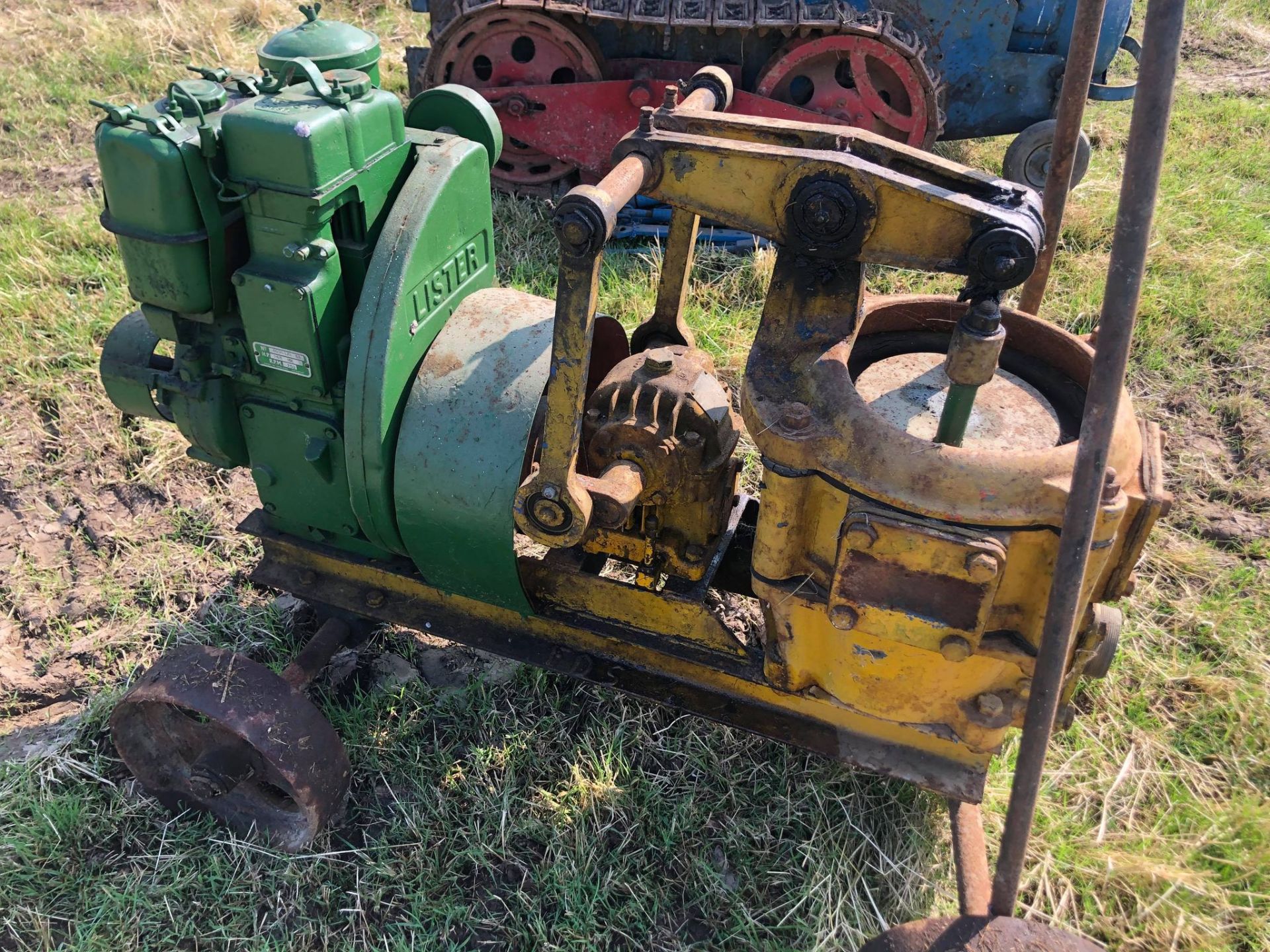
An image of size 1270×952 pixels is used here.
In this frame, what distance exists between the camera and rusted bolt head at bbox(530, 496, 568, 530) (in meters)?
2.51

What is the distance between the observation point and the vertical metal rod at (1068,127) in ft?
7.46

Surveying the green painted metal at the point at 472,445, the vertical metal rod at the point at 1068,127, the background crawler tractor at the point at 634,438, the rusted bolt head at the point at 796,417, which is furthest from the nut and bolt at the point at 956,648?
the green painted metal at the point at 472,445

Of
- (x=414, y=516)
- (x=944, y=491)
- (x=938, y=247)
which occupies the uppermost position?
(x=938, y=247)

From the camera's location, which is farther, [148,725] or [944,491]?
[148,725]

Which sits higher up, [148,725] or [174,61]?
[174,61]

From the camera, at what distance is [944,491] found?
2113 mm

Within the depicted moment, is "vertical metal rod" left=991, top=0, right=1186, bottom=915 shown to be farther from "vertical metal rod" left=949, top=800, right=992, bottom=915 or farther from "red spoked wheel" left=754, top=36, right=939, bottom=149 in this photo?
"red spoked wheel" left=754, top=36, right=939, bottom=149

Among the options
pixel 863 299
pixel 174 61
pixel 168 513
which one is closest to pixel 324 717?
pixel 168 513

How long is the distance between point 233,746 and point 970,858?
2.17 m

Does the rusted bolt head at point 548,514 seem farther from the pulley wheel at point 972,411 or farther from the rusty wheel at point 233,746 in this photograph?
the rusty wheel at point 233,746

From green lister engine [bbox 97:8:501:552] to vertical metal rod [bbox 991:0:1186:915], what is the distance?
5.81 ft

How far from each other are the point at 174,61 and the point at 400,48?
1.79 metres

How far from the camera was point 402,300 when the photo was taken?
8.68 ft

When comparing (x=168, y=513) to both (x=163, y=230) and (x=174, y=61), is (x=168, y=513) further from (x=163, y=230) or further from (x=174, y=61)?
(x=174, y=61)
